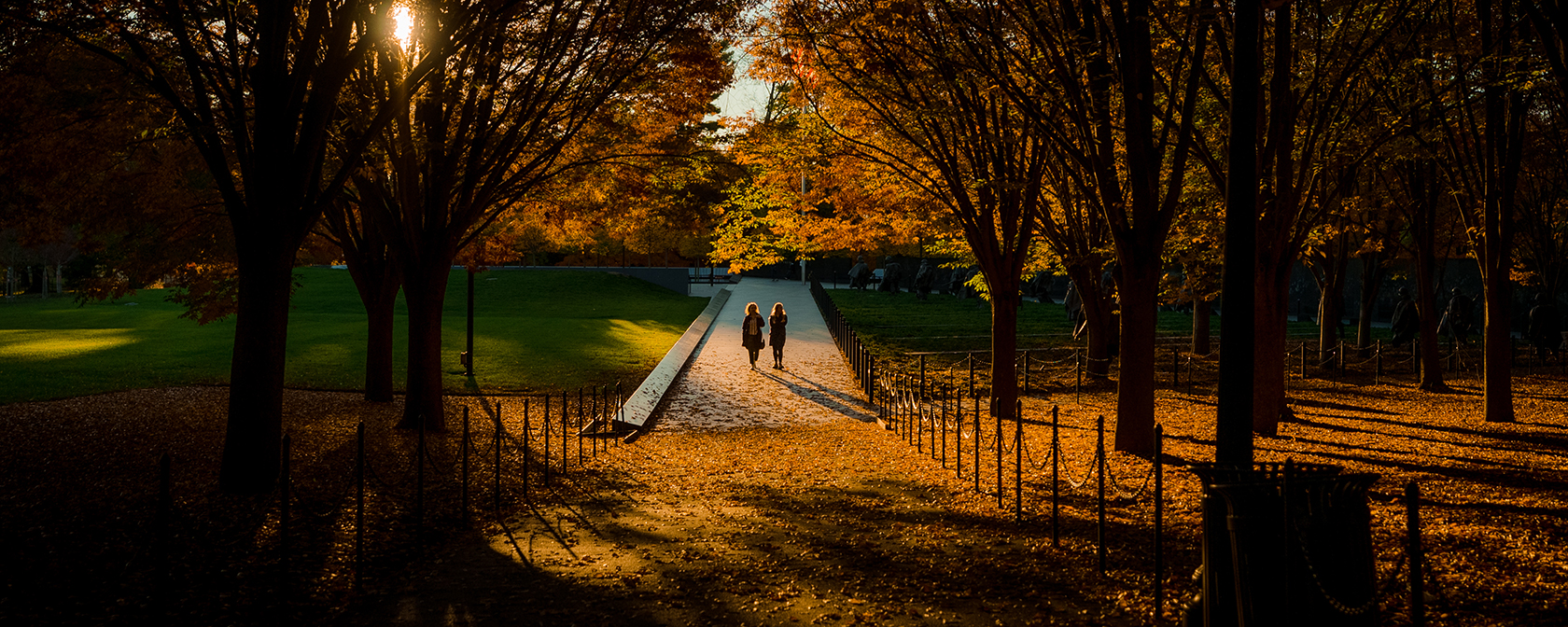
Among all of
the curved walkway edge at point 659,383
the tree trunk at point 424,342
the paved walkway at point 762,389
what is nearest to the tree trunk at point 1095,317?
the paved walkway at point 762,389

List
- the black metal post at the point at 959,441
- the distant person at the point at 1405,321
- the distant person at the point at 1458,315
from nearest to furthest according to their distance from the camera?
the black metal post at the point at 959,441
the distant person at the point at 1458,315
the distant person at the point at 1405,321

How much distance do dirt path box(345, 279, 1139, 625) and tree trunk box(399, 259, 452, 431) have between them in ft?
9.33

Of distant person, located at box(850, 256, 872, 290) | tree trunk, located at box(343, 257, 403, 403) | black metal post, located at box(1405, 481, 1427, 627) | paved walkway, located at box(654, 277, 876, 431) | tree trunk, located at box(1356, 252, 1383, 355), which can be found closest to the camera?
black metal post, located at box(1405, 481, 1427, 627)

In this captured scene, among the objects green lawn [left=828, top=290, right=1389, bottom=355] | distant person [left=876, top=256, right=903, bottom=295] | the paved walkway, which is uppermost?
distant person [left=876, top=256, right=903, bottom=295]

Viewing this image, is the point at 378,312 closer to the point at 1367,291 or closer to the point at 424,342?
the point at 424,342

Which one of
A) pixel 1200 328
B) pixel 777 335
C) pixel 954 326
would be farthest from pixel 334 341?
pixel 1200 328

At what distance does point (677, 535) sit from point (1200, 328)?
22.1m

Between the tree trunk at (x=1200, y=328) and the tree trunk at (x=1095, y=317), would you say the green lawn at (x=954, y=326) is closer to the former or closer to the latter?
the tree trunk at (x=1200, y=328)

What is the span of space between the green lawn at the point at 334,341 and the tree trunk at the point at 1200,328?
48.9ft

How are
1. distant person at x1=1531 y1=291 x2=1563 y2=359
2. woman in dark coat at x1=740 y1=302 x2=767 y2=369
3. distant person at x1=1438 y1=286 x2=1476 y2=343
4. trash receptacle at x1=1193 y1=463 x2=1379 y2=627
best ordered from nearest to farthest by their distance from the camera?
trash receptacle at x1=1193 y1=463 x2=1379 y2=627, woman in dark coat at x1=740 y1=302 x2=767 y2=369, distant person at x1=1531 y1=291 x2=1563 y2=359, distant person at x1=1438 y1=286 x2=1476 y2=343

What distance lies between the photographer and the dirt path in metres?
5.44

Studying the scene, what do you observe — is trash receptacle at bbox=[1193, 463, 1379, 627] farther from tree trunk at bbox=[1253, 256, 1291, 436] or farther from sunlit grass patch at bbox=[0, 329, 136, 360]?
sunlit grass patch at bbox=[0, 329, 136, 360]

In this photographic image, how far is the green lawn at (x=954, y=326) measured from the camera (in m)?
28.7

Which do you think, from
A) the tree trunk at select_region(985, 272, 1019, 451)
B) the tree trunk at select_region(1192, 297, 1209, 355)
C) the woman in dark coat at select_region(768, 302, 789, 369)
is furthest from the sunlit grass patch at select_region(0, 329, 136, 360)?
the tree trunk at select_region(1192, 297, 1209, 355)
